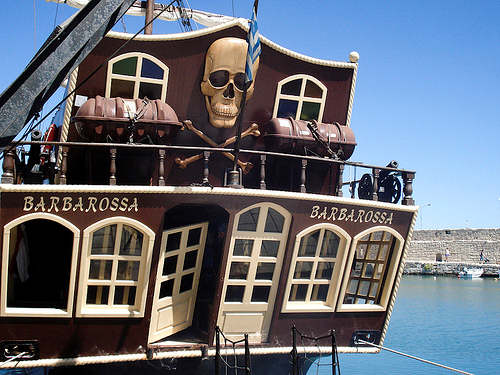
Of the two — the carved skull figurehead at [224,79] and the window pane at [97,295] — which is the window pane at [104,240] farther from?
the carved skull figurehead at [224,79]

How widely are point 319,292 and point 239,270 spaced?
1.42m

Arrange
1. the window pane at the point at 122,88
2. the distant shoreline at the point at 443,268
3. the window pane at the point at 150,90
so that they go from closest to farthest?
1. the window pane at the point at 122,88
2. the window pane at the point at 150,90
3. the distant shoreline at the point at 443,268

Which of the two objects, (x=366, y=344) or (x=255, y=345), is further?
(x=366, y=344)

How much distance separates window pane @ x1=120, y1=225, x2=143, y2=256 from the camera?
7516 mm

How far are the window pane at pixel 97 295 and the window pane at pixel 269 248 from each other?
2222 mm

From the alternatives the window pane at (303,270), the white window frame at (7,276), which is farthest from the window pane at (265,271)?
the white window frame at (7,276)

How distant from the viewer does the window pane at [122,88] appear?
328 inches

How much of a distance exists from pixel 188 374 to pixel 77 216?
3.29 meters

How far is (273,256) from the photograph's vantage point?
830 centimetres

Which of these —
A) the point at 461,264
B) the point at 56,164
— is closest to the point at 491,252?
the point at 461,264

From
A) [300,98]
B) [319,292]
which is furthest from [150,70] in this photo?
[319,292]

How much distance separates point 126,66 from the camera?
8336mm

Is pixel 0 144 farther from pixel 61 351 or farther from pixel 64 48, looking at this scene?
pixel 61 351

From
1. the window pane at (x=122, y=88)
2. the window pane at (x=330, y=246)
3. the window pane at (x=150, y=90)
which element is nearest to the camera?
the window pane at (x=122, y=88)
